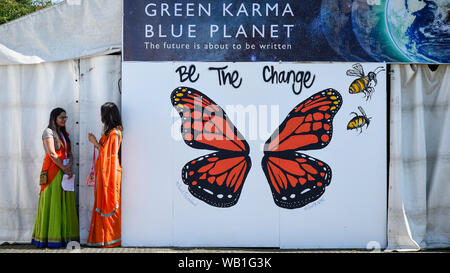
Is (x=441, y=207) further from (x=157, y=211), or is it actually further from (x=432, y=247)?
(x=157, y=211)

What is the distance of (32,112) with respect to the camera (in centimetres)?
586

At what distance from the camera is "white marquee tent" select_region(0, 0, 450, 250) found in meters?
5.75

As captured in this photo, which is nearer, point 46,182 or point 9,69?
point 46,182

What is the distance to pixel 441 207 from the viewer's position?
584cm

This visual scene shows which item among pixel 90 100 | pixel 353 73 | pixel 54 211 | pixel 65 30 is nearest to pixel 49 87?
pixel 90 100

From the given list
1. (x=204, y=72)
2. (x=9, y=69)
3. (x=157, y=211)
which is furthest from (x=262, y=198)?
(x=9, y=69)

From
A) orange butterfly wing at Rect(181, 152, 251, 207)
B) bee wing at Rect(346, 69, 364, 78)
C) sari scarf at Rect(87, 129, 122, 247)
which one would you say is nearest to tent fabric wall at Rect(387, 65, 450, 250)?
bee wing at Rect(346, 69, 364, 78)

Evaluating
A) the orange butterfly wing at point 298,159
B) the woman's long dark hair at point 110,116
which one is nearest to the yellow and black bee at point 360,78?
the orange butterfly wing at point 298,159

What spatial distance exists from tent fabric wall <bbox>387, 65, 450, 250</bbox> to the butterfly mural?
84 centimetres

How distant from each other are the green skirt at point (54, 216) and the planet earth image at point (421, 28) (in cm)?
430

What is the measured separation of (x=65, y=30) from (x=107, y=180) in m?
1.90

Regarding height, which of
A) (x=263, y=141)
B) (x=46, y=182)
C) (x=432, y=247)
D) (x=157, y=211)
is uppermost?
(x=263, y=141)

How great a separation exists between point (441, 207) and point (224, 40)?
10.9ft
